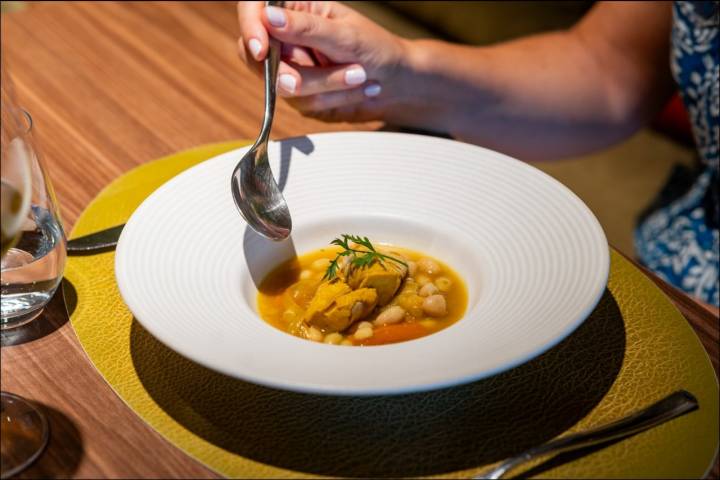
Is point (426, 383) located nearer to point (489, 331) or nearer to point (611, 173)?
point (489, 331)

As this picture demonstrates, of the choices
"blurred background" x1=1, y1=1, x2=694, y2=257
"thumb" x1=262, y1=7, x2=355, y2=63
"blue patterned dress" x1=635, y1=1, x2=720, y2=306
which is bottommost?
"blurred background" x1=1, y1=1, x2=694, y2=257

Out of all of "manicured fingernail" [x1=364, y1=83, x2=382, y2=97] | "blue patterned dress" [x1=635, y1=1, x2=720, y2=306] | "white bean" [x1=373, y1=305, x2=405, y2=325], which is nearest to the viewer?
"white bean" [x1=373, y1=305, x2=405, y2=325]

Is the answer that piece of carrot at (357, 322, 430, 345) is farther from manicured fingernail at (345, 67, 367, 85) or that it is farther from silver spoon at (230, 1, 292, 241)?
manicured fingernail at (345, 67, 367, 85)

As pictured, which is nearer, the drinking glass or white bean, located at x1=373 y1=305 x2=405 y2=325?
the drinking glass

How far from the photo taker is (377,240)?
101cm

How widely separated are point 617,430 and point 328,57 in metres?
0.73

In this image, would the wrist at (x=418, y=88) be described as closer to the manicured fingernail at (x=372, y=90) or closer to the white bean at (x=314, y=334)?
the manicured fingernail at (x=372, y=90)

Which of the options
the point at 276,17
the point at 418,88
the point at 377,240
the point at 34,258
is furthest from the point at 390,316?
the point at 418,88

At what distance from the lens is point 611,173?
8.57ft

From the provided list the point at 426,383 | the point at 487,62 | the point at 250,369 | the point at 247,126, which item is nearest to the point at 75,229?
the point at 247,126

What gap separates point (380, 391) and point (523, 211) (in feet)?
1.22

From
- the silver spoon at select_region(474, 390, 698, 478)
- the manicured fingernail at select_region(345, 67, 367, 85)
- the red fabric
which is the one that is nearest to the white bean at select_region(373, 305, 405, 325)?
the silver spoon at select_region(474, 390, 698, 478)

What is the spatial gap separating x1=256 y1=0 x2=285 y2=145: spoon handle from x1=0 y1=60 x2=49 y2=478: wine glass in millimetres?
346

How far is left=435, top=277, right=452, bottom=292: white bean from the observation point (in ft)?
3.10
